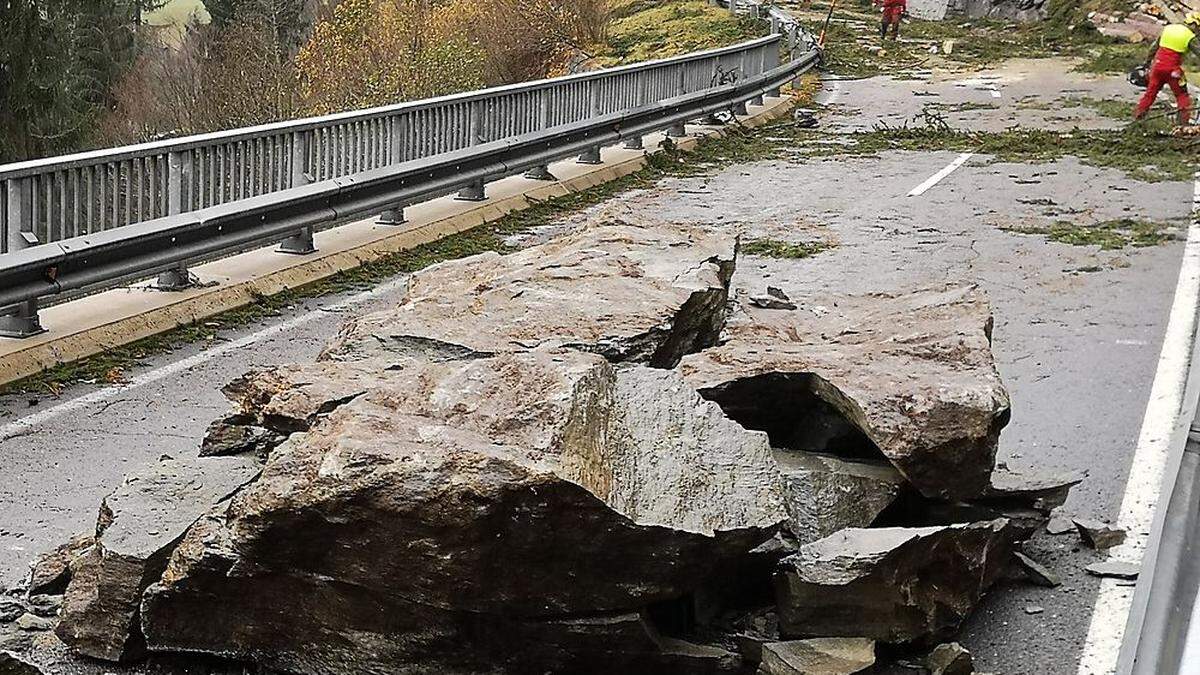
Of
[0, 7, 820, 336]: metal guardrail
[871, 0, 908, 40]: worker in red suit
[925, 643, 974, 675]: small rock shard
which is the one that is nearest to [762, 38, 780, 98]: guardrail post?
[0, 7, 820, 336]: metal guardrail

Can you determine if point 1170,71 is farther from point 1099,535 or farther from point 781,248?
point 1099,535

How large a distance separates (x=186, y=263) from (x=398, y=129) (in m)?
Result: 3.09

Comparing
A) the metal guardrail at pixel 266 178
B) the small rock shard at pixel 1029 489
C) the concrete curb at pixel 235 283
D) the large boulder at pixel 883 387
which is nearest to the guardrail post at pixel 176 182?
the metal guardrail at pixel 266 178

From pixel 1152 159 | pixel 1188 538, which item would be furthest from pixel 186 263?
pixel 1152 159

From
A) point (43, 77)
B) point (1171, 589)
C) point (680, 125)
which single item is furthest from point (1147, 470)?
point (43, 77)

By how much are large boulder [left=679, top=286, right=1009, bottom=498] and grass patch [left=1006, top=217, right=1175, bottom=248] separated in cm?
675

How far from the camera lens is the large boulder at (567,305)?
6.30 metres

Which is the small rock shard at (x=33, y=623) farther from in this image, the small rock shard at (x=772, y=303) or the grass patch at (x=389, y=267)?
the small rock shard at (x=772, y=303)

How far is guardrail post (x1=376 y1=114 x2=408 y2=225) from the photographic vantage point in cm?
1260

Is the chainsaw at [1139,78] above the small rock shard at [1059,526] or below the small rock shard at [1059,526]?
below

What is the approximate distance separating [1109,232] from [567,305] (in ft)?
28.2

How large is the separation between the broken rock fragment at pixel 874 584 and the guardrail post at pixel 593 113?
11.8m

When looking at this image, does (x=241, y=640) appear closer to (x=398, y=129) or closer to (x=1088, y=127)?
(x=398, y=129)

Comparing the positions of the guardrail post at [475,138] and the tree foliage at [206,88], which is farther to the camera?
the tree foliage at [206,88]
